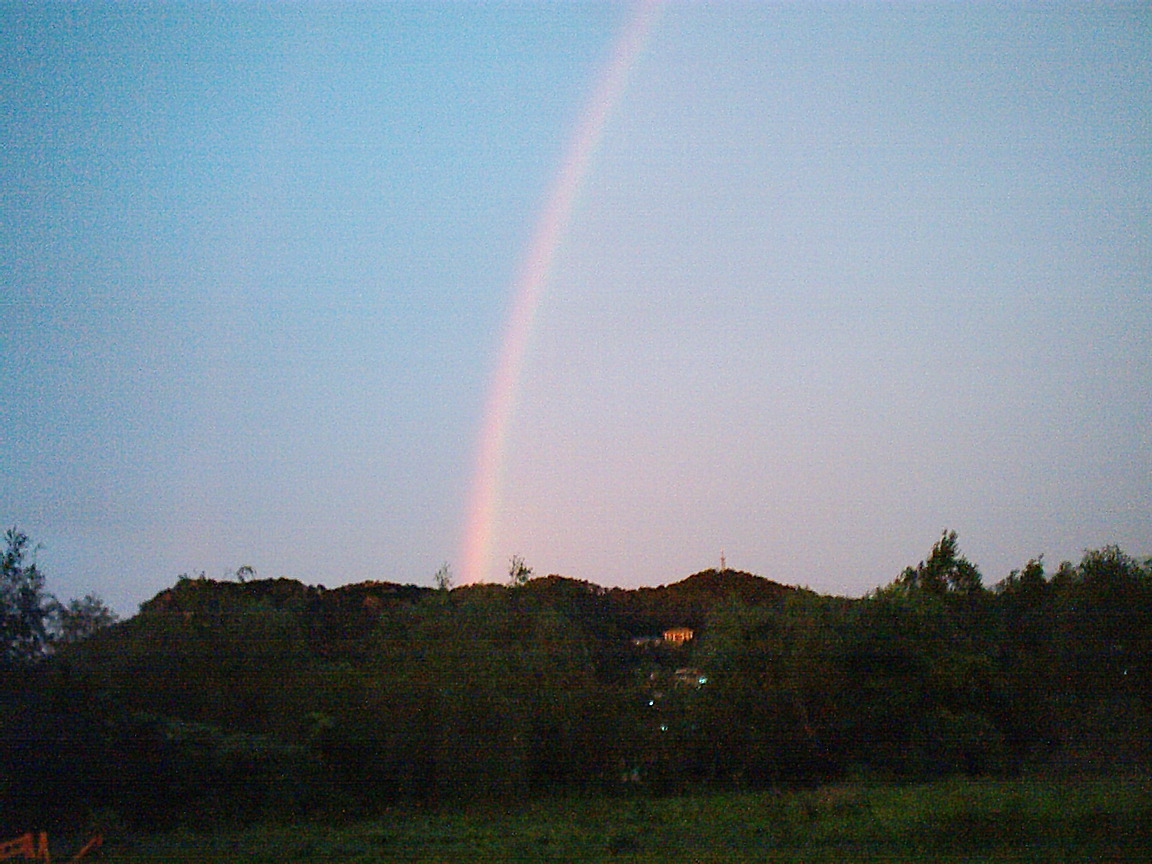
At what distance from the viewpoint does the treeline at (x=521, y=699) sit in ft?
57.1

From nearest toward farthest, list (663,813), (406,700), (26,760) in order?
(26,760), (663,813), (406,700)

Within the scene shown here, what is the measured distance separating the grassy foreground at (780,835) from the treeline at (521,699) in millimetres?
1695

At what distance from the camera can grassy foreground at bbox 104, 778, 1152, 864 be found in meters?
13.6

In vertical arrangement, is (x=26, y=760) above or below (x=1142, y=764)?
above

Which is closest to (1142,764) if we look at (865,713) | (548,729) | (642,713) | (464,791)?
(865,713)

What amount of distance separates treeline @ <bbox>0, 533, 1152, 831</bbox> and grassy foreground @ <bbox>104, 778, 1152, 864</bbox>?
1695 mm

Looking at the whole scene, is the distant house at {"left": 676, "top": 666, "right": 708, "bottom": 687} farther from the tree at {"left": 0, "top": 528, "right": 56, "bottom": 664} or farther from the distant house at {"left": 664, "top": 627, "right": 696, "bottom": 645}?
the tree at {"left": 0, "top": 528, "right": 56, "bottom": 664}

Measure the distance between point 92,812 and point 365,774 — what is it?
18.7ft

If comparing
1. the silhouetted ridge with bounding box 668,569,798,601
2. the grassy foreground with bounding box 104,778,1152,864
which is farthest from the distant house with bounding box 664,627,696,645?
Answer: the grassy foreground with bounding box 104,778,1152,864

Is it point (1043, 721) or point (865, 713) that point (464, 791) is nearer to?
point (865, 713)

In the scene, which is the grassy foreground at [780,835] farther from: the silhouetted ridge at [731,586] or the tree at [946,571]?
the tree at [946,571]

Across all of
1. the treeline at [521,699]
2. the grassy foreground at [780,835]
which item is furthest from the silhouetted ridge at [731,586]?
the grassy foreground at [780,835]

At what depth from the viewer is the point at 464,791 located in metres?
21.2

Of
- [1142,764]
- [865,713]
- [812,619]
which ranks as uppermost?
[812,619]
